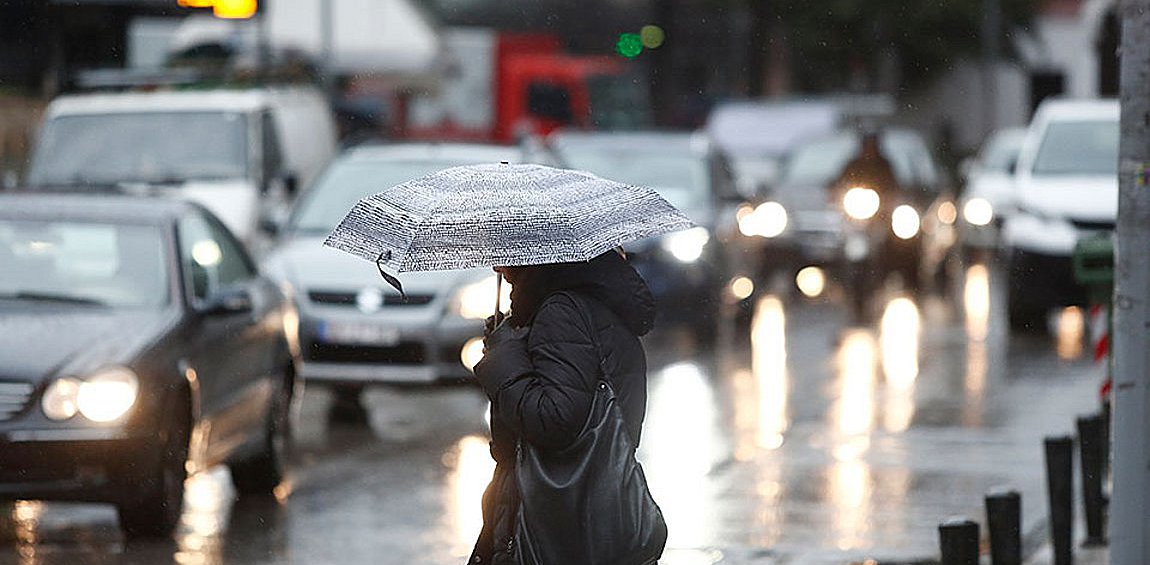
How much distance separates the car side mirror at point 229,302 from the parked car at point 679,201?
7401 mm

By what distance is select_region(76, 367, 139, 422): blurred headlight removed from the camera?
900cm

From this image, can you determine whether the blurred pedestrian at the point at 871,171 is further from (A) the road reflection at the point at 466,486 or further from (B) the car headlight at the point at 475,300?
(A) the road reflection at the point at 466,486

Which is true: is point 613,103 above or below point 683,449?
above

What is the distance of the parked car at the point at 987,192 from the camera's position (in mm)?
28109

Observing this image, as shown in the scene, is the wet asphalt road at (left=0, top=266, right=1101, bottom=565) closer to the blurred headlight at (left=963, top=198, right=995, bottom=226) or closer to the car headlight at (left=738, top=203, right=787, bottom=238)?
the car headlight at (left=738, top=203, right=787, bottom=238)

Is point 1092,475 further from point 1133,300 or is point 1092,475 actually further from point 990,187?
point 990,187

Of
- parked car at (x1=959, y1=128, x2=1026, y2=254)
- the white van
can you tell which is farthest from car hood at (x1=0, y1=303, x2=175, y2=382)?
parked car at (x1=959, y1=128, x2=1026, y2=254)

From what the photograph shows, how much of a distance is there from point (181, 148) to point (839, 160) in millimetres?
9905

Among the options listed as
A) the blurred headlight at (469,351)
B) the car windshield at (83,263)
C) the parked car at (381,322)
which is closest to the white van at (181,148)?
the parked car at (381,322)

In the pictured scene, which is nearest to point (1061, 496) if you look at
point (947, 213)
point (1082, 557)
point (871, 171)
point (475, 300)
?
point (1082, 557)

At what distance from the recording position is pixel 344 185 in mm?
15438

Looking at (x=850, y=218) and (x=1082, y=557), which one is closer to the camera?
(x=1082, y=557)

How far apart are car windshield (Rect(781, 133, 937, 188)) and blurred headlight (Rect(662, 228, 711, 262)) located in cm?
650

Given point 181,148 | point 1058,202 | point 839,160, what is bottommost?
point 1058,202
